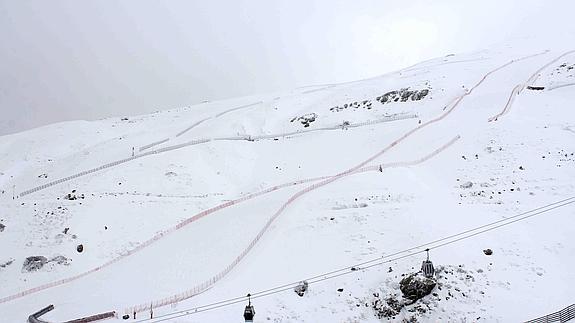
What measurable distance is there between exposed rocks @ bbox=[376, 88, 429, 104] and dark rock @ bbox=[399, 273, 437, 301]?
4556cm

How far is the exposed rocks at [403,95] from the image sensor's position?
60156 millimetres

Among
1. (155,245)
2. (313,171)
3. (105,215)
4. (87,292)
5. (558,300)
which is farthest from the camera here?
(313,171)

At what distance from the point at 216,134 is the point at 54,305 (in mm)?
39594

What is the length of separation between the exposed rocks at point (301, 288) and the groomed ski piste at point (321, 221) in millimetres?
229

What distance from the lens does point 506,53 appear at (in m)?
90.4

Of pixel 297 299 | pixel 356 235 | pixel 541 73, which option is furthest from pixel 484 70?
pixel 297 299

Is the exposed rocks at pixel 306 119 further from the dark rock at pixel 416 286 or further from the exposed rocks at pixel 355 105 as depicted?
the dark rock at pixel 416 286

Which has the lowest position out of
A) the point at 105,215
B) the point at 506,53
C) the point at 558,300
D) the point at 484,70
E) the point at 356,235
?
the point at 558,300

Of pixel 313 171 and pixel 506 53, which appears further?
pixel 506 53

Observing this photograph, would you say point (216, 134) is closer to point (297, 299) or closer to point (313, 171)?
point (313, 171)

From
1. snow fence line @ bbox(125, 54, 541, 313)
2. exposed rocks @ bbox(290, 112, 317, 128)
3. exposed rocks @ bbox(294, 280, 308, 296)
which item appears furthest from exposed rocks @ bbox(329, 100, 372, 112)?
exposed rocks @ bbox(294, 280, 308, 296)

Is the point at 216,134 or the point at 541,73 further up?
the point at 541,73

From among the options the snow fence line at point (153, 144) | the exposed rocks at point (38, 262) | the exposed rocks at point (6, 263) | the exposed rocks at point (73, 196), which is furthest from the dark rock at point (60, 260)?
the snow fence line at point (153, 144)

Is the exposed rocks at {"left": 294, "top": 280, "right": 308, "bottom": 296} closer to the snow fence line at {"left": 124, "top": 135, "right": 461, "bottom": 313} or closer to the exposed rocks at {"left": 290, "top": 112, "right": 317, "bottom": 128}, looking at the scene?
the snow fence line at {"left": 124, "top": 135, "right": 461, "bottom": 313}
